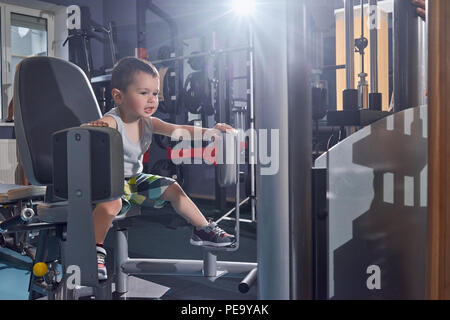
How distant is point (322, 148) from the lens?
3.44m

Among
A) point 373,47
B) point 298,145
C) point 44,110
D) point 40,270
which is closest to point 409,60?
point 373,47

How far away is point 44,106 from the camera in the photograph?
1.42 meters

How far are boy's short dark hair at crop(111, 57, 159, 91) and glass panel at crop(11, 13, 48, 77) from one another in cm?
378

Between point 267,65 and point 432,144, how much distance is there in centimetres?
29

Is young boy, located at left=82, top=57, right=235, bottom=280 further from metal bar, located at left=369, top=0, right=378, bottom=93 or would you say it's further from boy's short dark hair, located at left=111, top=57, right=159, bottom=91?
metal bar, located at left=369, top=0, right=378, bottom=93

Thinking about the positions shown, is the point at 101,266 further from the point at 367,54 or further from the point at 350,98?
the point at 367,54

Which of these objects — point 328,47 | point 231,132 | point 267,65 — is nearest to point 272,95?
point 267,65

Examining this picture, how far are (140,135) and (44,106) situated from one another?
342 millimetres

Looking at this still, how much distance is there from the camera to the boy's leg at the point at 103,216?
51.7 inches

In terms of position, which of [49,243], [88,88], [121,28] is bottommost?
[49,243]

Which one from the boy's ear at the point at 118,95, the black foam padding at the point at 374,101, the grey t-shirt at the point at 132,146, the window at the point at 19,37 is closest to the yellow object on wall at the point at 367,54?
the black foam padding at the point at 374,101

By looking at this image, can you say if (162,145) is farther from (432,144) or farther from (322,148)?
(432,144)

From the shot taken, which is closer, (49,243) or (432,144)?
(432,144)
